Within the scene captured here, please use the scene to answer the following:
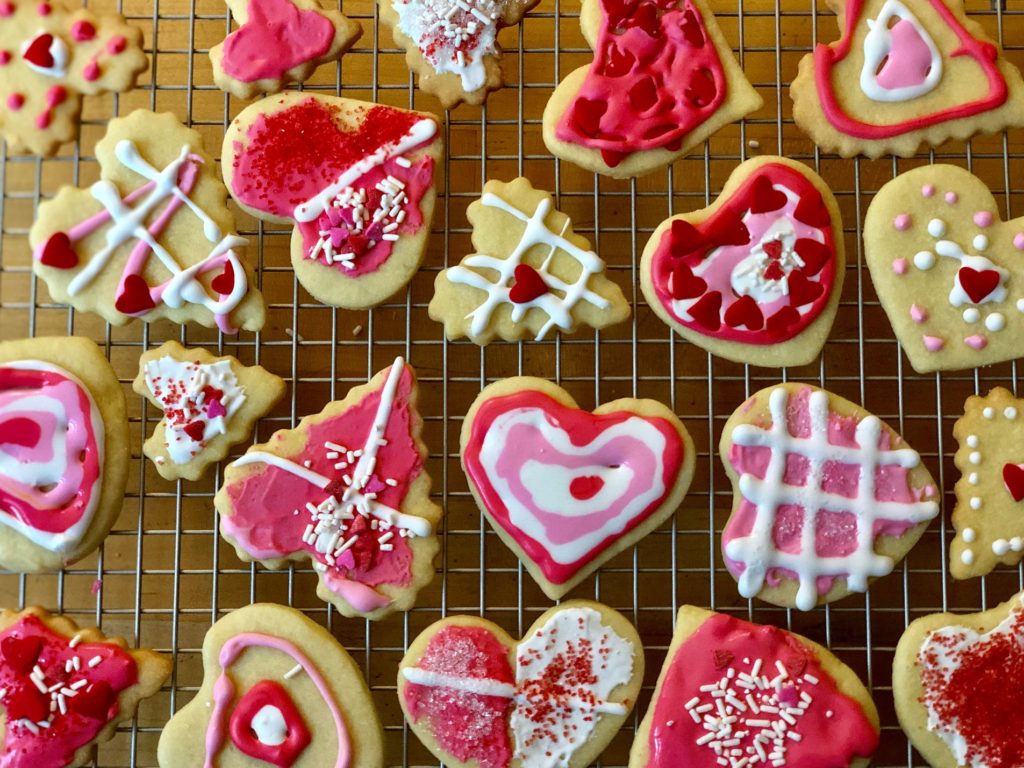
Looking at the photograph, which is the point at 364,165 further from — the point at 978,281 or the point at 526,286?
the point at 978,281

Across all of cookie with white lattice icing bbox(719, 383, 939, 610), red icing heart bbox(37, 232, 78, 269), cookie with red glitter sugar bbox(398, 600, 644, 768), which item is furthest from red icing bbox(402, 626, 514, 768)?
red icing heart bbox(37, 232, 78, 269)

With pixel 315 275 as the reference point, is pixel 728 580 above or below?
below

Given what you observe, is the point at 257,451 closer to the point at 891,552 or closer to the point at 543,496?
the point at 543,496

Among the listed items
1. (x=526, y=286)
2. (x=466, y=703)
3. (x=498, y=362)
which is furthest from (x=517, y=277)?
(x=466, y=703)

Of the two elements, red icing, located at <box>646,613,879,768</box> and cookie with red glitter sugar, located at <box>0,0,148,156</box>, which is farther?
cookie with red glitter sugar, located at <box>0,0,148,156</box>

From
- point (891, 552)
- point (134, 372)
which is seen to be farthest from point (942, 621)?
point (134, 372)

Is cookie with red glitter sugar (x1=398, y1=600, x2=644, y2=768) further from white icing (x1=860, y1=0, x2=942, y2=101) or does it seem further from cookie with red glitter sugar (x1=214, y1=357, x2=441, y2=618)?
white icing (x1=860, y1=0, x2=942, y2=101)

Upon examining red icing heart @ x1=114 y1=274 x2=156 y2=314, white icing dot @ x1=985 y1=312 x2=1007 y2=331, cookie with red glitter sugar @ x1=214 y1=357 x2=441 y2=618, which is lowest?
cookie with red glitter sugar @ x1=214 y1=357 x2=441 y2=618

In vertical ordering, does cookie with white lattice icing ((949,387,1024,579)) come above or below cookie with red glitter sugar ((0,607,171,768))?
above
